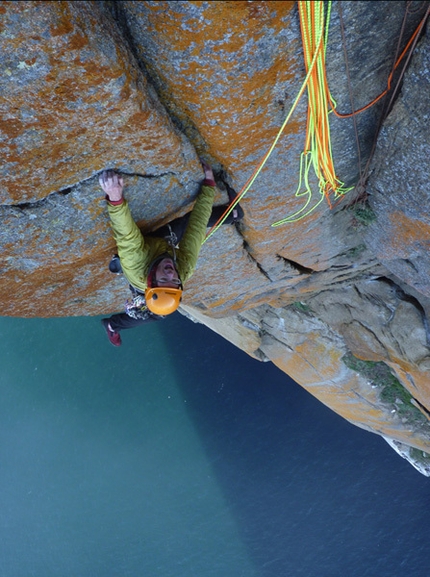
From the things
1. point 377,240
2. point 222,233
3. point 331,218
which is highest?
point 222,233

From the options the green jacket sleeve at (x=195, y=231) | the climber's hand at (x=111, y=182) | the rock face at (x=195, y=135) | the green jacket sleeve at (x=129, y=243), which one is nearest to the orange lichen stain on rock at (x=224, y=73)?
the rock face at (x=195, y=135)

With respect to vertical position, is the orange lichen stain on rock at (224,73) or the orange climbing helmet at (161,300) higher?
the orange lichen stain on rock at (224,73)

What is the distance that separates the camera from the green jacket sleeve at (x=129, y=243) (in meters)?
2.64

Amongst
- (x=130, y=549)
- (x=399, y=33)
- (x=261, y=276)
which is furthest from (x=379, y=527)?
(x=399, y=33)

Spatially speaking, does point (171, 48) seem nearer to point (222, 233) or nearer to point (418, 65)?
point (418, 65)

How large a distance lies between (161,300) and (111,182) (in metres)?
0.65

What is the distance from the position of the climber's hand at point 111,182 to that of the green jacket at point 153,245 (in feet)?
0.65

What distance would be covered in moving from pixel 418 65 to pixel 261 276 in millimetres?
2363

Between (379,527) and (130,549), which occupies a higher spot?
(130,549)

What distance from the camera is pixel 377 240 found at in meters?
3.95

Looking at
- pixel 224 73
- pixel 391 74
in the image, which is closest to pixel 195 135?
pixel 224 73

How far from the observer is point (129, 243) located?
9.13 ft

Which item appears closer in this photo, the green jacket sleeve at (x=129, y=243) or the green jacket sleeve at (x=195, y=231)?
the green jacket sleeve at (x=129, y=243)

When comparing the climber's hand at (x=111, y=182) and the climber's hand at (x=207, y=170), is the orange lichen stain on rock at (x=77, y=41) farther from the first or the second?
the climber's hand at (x=207, y=170)
